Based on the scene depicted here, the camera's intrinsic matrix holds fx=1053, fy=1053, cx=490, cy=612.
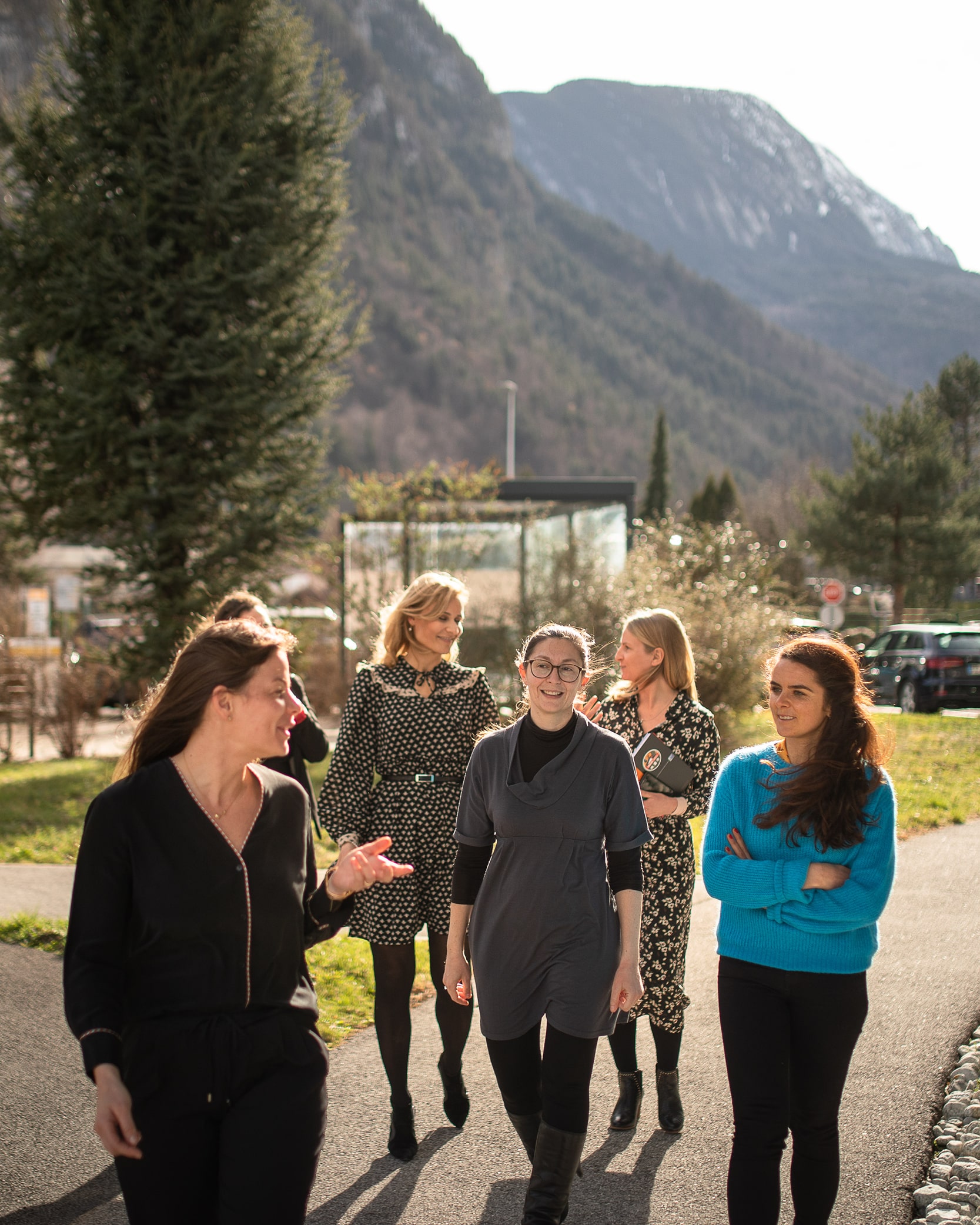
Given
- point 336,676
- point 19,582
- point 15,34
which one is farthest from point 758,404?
point 336,676

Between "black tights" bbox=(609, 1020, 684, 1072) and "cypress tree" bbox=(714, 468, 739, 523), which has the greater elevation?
"cypress tree" bbox=(714, 468, 739, 523)

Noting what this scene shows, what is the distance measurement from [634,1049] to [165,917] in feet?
7.90

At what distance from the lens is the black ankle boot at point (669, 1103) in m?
3.96

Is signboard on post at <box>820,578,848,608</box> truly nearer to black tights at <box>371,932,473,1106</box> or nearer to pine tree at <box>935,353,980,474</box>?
pine tree at <box>935,353,980,474</box>

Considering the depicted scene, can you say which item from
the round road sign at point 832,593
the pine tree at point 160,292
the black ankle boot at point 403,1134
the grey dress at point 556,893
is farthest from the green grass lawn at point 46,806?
the round road sign at point 832,593

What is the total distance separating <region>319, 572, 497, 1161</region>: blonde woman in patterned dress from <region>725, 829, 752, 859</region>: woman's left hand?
3.85ft

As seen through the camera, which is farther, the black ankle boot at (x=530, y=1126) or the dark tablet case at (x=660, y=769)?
the dark tablet case at (x=660, y=769)

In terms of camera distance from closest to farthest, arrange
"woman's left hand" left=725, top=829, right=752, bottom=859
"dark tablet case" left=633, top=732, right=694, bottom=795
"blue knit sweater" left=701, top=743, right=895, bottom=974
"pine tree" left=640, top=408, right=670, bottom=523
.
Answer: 1. "blue knit sweater" left=701, top=743, right=895, bottom=974
2. "woman's left hand" left=725, top=829, right=752, bottom=859
3. "dark tablet case" left=633, top=732, right=694, bottom=795
4. "pine tree" left=640, top=408, right=670, bottom=523

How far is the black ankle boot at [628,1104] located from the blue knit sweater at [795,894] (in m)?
1.22

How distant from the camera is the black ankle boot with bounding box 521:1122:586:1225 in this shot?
2.95 m

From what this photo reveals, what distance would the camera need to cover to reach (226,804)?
2.45 metres

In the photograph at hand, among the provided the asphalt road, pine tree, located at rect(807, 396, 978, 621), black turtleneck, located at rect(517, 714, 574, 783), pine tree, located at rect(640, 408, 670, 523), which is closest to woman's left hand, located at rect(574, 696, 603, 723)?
black turtleneck, located at rect(517, 714, 574, 783)

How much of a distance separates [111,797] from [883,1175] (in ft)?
9.57

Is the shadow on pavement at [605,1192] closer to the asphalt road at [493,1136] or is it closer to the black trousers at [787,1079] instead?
the asphalt road at [493,1136]
